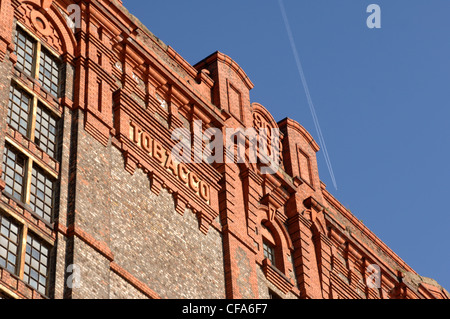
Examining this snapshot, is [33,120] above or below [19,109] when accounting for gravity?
below

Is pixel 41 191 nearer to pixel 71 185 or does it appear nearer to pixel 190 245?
pixel 71 185

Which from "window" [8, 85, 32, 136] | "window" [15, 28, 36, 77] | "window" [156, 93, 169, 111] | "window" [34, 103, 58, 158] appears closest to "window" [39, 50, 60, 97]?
"window" [15, 28, 36, 77]

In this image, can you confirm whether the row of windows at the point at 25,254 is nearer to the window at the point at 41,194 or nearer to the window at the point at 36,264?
the window at the point at 36,264

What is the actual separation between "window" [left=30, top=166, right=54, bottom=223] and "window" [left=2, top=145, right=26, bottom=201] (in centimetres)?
41

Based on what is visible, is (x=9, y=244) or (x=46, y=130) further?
(x=46, y=130)

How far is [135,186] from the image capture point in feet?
136

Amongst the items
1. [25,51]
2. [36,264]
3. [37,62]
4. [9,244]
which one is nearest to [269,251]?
[37,62]

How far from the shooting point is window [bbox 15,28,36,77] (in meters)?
40.6

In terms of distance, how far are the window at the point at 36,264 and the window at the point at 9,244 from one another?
44cm

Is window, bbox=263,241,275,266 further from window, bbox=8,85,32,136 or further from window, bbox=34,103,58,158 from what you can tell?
window, bbox=8,85,32,136

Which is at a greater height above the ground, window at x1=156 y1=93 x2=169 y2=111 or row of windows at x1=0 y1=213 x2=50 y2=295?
window at x1=156 y1=93 x2=169 y2=111

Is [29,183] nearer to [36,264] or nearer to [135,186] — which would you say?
[36,264]

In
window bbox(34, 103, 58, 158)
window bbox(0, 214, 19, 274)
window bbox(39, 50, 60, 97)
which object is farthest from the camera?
window bbox(39, 50, 60, 97)

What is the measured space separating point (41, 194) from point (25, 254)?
9.31 feet
